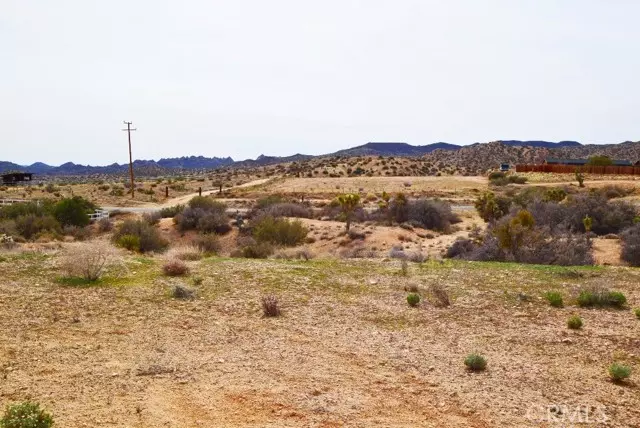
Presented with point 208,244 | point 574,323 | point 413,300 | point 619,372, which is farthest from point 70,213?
point 619,372

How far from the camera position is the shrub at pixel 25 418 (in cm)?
579

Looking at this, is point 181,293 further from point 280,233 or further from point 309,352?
point 280,233

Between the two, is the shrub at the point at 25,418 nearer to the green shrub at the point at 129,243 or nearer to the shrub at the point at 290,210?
the green shrub at the point at 129,243

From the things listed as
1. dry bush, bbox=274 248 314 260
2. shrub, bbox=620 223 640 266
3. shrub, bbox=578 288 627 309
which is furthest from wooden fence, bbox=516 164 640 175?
shrub, bbox=578 288 627 309

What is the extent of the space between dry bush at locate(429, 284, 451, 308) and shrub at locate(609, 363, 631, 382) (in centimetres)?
442

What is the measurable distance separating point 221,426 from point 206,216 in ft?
95.0

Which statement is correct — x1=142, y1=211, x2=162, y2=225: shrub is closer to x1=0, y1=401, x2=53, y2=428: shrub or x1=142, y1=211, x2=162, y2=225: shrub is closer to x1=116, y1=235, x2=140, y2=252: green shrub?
x1=116, y1=235, x2=140, y2=252: green shrub

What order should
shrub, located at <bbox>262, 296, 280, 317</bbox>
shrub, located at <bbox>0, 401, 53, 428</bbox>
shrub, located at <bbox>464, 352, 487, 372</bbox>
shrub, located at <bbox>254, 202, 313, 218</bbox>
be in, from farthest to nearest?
shrub, located at <bbox>254, 202, 313, 218</bbox> → shrub, located at <bbox>262, 296, 280, 317</bbox> → shrub, located at <bbox>464, 352, 487, 372</bbox> → shrub, located at <bbox>0, 401, 53, 428</bbox>

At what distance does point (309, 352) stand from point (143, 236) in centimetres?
1908

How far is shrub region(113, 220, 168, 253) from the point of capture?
84.8 feet

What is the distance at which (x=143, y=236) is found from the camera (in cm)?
2661

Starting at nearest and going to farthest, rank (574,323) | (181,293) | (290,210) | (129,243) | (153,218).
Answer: (574,323), (181,293), (129,243), (153,218), (290,210)

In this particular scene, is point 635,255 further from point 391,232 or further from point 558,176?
point 558,176

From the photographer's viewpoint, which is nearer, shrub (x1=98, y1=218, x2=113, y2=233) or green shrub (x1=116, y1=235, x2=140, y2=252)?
green shrub (x1=116, y1=235, x2=140, y2=252)
